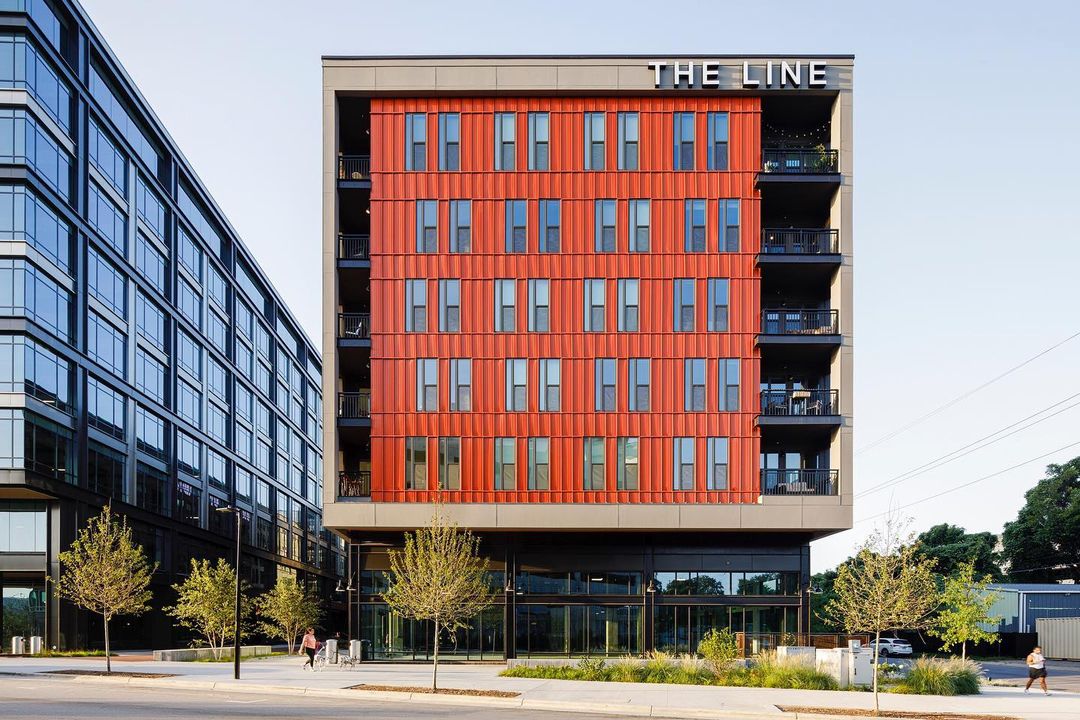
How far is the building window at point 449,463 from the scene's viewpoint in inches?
1935

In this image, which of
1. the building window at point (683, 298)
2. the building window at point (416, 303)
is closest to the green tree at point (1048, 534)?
the building window at point (683, 298)

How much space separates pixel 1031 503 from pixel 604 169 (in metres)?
76.7

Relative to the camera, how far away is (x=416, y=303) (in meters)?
50.2

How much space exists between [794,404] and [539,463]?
11.5 meters

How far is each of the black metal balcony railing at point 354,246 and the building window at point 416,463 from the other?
8412mm

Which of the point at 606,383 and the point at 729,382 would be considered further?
the point at 606,383

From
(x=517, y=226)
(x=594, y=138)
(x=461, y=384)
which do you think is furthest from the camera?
(x=594, y=138)

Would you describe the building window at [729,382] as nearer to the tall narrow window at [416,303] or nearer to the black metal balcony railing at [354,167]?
the tall narrow window at [416,303]

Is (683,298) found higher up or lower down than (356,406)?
higher up

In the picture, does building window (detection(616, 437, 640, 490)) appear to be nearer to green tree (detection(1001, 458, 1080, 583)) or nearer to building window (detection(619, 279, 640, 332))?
building window (detection(619, 279, 640, 332))

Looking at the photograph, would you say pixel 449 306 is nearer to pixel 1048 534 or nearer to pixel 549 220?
pixel 549 220

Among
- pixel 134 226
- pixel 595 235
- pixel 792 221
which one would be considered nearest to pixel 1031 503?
pixel 792 221

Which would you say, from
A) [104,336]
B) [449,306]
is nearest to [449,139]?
[449,306]

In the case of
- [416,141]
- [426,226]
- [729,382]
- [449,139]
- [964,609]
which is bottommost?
[964,609]
